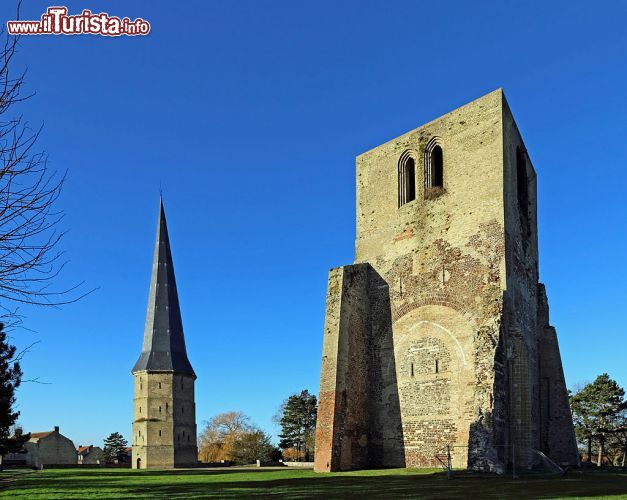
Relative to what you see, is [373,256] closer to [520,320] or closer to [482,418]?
[520,320]

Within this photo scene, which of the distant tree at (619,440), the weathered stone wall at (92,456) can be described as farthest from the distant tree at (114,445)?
the distant tree at (619,440)

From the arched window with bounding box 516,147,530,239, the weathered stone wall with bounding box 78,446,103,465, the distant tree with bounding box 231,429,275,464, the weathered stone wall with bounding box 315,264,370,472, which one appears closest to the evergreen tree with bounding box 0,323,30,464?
the weathered stone wall with bounding box 315,264,370,472

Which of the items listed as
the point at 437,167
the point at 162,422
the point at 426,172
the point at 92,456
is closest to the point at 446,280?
the point at 426,172

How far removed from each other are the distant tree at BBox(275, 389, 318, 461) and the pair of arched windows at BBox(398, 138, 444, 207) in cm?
4108

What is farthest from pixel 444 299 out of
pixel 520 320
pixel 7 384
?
pixel 7 384

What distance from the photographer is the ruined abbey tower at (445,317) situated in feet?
68.0

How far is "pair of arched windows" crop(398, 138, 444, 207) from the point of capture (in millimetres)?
→ 24906

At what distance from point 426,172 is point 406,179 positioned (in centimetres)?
117

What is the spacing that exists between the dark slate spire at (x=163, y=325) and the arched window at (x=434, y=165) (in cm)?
3123

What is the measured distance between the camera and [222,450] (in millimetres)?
62156

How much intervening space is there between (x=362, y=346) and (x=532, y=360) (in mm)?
7208

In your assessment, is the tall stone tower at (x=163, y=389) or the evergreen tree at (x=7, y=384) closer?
the evergreen tree at (x=7, y=384)

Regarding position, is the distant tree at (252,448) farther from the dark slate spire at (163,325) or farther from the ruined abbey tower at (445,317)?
the ruined abbey tower at (445,317)

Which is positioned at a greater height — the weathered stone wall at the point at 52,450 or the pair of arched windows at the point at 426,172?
the pair of arched windows at the point at 426,172
